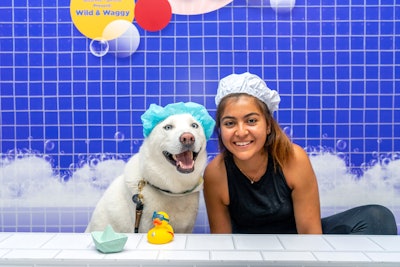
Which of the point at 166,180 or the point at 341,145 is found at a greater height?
the point at 341,145

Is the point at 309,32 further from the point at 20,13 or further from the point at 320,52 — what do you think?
the point at 20,13

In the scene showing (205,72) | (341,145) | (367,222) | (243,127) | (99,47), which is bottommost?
(367,222)

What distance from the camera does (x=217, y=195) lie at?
83.4 inches

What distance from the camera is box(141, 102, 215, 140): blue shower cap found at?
6.72 feet

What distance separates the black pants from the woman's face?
654mm

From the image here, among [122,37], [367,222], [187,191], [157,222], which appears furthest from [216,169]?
[122,37]

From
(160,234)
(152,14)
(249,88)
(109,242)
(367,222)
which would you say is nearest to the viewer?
(109,242)

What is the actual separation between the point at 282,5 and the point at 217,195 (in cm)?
118

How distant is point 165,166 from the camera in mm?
2027

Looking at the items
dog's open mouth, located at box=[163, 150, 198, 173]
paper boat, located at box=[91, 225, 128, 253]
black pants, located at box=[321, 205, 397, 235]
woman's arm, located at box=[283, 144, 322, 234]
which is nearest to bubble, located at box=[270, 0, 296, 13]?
woman's arm, located at box=[283, 144, 322, 234]

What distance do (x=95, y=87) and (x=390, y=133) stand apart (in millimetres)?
1758

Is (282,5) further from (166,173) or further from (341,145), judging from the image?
(166,173)

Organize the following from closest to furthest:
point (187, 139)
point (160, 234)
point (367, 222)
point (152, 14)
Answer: point (160, 234) < point (187, 139) < point (367, 222) < point (152, 14)

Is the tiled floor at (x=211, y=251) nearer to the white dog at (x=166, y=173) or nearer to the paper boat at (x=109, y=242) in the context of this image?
the paper boat at (x=109, y=242)
